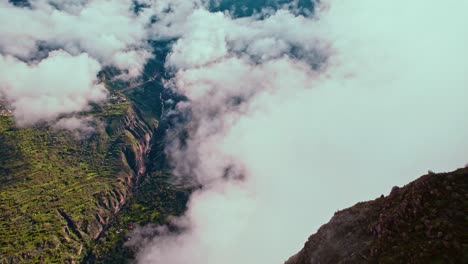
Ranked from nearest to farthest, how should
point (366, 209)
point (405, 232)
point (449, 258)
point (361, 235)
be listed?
1. point (449, 258)
2. point (405, 232)
3. point (361, 235)
4. point (366, 209)

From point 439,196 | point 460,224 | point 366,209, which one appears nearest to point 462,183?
point 439,196

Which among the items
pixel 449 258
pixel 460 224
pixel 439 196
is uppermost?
pixel 439 196

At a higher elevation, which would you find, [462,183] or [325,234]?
[325,234]

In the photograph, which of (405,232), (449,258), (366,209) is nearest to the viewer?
(449,258)

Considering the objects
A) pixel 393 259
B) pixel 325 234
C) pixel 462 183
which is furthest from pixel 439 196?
pixel 325 234

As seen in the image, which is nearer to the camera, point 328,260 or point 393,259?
point 393,259

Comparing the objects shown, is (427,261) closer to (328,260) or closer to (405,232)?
(405,232)
